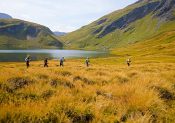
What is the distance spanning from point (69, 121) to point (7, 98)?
266 centimetres

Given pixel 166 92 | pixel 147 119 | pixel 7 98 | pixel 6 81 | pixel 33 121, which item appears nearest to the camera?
pixel 33 121

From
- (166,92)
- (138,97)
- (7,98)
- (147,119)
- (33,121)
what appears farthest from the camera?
(166,92)

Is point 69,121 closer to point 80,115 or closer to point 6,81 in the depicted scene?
point 80,115

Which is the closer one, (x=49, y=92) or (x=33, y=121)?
(x=33, y=121)

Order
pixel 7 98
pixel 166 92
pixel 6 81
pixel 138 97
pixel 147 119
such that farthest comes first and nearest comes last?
pixel 166 92 < pixel 6 81 < pixel 138 97 < pixel 7 98 < pixel 147 119

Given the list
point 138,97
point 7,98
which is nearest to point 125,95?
point 138,97

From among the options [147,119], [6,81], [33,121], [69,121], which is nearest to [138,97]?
[147,119]

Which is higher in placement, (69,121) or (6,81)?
(6,81)

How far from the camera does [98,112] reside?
851 cm

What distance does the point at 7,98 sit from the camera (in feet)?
29.5

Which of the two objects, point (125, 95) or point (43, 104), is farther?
point (125, 95)

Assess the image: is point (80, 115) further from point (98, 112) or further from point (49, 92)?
point (49, 92)

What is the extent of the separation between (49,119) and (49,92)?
9.78 ft

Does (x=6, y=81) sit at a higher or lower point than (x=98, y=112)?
higher
